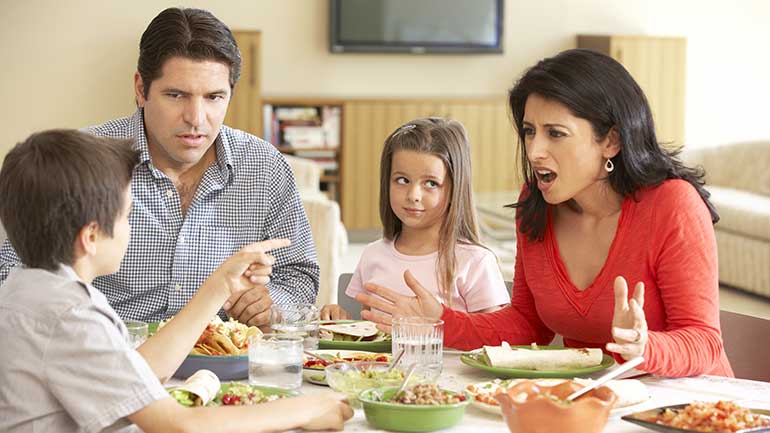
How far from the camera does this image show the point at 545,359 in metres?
1.96

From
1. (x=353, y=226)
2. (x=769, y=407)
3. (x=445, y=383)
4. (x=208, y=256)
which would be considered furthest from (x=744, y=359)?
(x=353, y=226)

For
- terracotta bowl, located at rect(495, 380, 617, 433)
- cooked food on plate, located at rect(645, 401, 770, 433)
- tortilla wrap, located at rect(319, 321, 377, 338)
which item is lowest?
tortilla wrap, located at rect(319, 321, 377, 338)

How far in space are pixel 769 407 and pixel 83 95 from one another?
7.27m

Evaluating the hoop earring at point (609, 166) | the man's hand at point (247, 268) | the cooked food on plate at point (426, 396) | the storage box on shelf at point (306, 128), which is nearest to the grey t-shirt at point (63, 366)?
the man's hand at point (247, 268)

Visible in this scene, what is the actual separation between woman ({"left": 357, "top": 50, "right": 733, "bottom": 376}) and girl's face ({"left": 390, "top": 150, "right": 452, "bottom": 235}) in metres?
0.40

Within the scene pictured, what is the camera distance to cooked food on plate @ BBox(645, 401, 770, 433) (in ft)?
5.27

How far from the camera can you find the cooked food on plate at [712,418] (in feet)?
5.27

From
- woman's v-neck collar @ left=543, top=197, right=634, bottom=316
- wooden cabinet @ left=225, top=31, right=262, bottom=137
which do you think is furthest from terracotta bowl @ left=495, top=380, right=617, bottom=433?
wooden cabinet @ left=225, top=31, right=262, bottom=137

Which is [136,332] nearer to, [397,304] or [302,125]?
[397,304]

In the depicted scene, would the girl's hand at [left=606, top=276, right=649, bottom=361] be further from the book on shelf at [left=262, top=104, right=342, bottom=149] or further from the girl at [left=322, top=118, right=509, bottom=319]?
the book on shelf at [left=262, top=104, right=342, bottom=149]

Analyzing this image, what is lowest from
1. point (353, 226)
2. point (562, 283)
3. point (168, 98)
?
point (353, 226)

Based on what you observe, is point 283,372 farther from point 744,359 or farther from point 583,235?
point 744,359

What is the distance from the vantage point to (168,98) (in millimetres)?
2447

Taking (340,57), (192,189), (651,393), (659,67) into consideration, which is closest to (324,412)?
(651,393)
